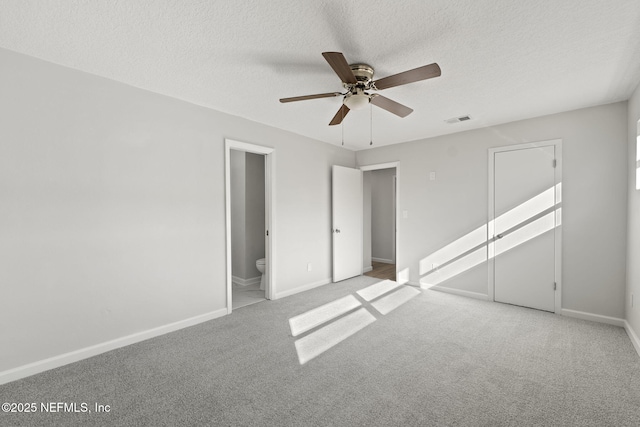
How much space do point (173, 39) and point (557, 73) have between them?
3116 millimetres

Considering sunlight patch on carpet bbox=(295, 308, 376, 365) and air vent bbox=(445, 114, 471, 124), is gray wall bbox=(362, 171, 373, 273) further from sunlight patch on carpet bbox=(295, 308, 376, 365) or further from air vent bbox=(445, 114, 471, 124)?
sunlight patch on carpet bbox=(295, 308, 376, 365)

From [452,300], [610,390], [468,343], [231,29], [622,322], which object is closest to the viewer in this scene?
[231,29]

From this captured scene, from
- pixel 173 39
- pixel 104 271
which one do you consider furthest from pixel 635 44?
pixel 104 271

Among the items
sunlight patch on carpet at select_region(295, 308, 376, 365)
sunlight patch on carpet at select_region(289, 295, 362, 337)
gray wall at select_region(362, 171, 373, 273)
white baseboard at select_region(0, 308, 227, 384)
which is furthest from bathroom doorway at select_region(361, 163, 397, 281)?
white baseboard at select_region(0, 308, 227, 384)

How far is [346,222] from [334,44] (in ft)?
11.2

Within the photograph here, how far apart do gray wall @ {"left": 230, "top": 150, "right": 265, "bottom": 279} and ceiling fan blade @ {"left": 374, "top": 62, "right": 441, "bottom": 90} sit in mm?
3187

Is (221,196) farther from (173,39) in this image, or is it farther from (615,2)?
(615,2)

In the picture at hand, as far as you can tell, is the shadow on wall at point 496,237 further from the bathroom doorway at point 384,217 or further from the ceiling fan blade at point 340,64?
the ceiling fan blade at point 340,64

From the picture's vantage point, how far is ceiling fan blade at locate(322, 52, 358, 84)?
1.74 metres

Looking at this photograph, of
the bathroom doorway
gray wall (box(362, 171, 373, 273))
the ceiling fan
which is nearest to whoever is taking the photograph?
the ceiling fan

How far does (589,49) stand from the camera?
2.08 meters

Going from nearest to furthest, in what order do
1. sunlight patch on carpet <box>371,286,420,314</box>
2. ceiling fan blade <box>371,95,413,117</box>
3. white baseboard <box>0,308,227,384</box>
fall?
white baseboard <box>0,308,227,384</box>
ceiling fan blade <box>371,95,413,117</box>
sunlight patch on carpet <box>371,286,420,314</box>

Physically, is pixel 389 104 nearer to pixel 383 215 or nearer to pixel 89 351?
pixel 89 351

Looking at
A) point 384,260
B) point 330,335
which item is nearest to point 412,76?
point 330,335
